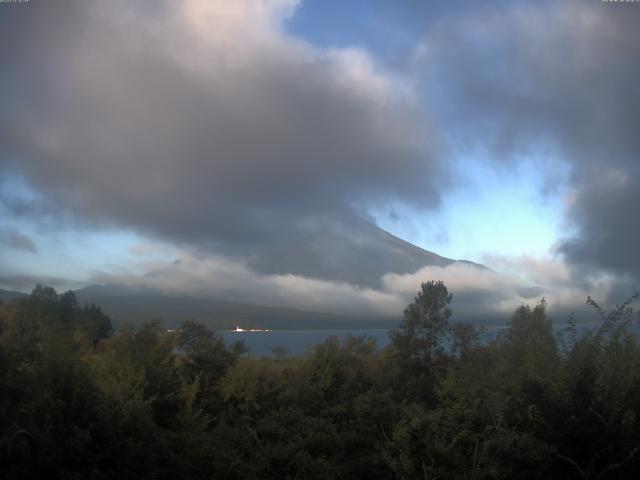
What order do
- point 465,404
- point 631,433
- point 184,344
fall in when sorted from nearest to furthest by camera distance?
point 631,433, point 465,404, point 184,344

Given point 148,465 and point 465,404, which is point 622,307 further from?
point 148,465

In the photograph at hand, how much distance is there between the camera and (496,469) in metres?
9.41

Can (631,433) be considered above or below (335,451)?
above

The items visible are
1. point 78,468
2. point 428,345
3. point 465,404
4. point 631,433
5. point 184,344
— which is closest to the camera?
point 631,433

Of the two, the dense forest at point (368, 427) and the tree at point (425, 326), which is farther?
the tree at point (425, 326)

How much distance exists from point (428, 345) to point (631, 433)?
22.0m

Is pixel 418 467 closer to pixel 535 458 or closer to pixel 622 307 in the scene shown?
pixel 535 458

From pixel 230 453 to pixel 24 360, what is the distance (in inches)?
213

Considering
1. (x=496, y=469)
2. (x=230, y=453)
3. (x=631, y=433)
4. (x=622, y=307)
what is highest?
(x=622, y=307)

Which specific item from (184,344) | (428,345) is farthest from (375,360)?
(184,344)

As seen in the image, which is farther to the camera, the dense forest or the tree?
the tree

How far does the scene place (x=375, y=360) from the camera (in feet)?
103

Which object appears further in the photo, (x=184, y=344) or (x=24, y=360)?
(x=184, y=344)

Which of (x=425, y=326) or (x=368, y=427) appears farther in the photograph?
(x=425, y=326)
